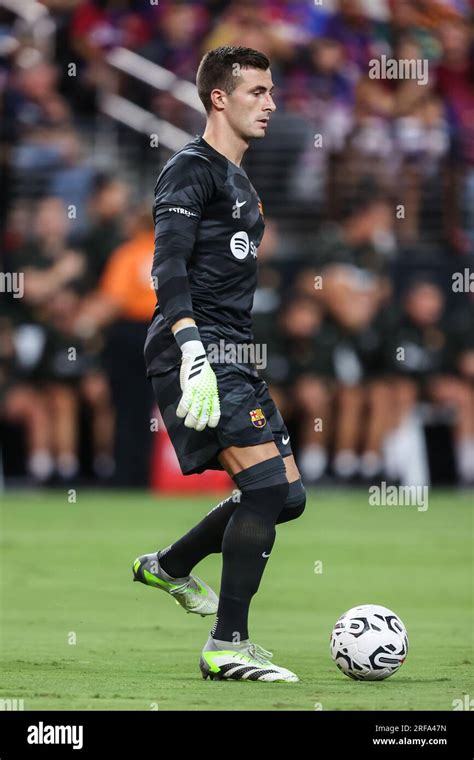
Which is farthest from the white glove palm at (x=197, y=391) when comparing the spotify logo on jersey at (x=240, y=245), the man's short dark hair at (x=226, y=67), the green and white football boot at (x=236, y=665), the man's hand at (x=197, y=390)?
the man's short dark hair at (x=226, y=67)

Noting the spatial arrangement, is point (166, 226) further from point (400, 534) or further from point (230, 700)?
point (400, 534)

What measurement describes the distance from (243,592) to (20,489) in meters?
10.4

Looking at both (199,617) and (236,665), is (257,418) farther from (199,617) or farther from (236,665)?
(199,617)

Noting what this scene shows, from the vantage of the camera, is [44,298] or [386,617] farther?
[44,298]

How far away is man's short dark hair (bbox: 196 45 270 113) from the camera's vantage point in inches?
276

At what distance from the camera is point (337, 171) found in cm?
1808

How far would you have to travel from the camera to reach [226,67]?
7.04m

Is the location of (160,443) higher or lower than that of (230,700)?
higher

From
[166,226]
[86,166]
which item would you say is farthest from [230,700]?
[86,166]

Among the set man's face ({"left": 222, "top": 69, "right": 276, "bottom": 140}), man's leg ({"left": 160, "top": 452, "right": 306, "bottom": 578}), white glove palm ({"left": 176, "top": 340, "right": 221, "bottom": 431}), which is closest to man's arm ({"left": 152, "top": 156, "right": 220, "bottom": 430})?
white glove palm ({"left": 176, "top": 340, "right": 221, "bottom": 431})

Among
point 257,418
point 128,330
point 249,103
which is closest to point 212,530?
point 257,418

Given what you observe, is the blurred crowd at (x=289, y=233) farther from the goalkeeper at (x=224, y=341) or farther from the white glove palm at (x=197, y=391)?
the white glove palm at (x=197, y=391)

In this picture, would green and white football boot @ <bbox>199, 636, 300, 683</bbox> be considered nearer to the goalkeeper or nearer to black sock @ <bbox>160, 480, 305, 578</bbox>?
the goalkeeper

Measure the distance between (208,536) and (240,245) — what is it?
141 cm
